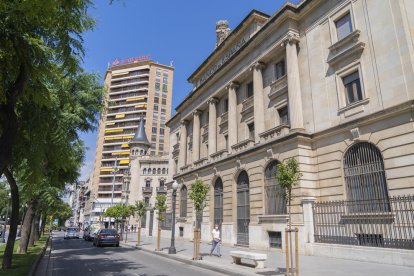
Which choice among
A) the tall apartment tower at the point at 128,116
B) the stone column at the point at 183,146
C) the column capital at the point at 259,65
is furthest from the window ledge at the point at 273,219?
the tall apartment tower at the point at 128,116

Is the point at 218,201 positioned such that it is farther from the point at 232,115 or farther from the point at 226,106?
the point at 226,106

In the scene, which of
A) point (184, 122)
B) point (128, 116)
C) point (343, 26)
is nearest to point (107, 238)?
point (184, 122)

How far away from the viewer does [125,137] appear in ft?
328

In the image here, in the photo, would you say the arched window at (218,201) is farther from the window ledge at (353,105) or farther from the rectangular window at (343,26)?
the rectangular window at (343,26)

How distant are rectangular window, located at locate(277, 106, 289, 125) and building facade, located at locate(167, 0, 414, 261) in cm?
7

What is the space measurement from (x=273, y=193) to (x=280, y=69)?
9.21 m

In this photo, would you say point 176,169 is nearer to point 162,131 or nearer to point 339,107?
point 339,107

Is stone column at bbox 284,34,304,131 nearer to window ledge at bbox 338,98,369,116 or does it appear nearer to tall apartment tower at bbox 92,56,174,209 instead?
window ledge at bbox 338,98,369,116

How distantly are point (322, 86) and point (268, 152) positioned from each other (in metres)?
5.40

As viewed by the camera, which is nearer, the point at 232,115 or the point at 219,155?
the point at 232,115

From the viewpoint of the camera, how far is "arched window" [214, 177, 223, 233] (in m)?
28.2

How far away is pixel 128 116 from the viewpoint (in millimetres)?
102000

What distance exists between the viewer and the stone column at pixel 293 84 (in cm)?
2084

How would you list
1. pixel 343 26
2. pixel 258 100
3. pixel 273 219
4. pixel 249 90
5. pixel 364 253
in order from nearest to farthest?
1. pixel 364 253
2. pixel 343 26
3. pixel 273 219
4. pixel 258 100
5. pixel 249 90
